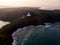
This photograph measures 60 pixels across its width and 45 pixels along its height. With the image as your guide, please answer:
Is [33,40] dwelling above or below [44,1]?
below

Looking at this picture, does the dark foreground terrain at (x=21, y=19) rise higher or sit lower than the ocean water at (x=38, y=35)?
higher

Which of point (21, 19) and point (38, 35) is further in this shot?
point (21, 19)

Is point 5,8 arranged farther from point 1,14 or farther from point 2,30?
point 2,30

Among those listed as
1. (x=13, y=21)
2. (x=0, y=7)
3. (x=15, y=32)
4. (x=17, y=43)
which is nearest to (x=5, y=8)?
(x=0, y=7)

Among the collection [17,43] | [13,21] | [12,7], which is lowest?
[17,43]
